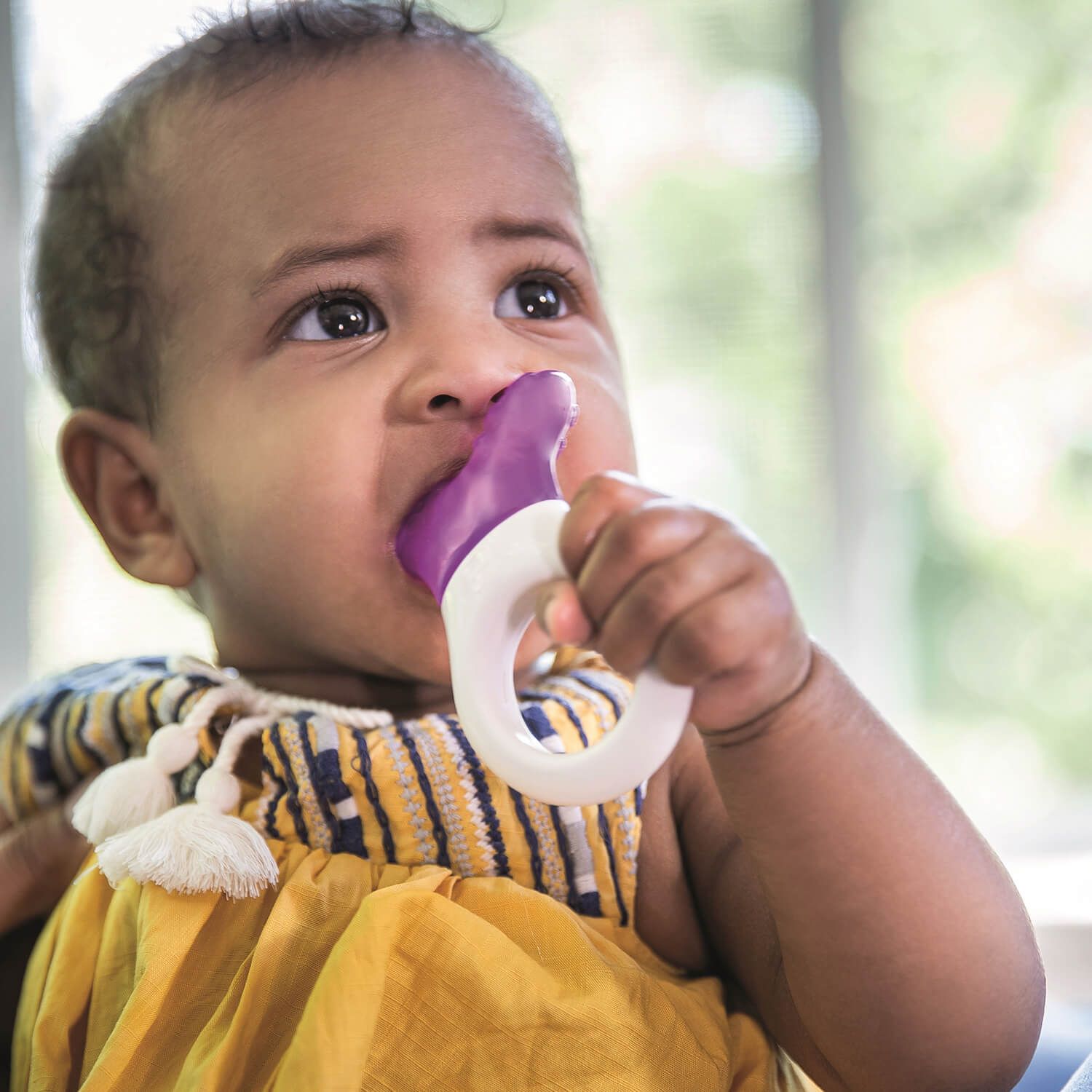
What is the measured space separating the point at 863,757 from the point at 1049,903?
2.73 feet

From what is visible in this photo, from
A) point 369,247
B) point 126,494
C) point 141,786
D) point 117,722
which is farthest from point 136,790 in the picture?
point 369,247

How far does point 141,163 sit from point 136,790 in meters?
0.37

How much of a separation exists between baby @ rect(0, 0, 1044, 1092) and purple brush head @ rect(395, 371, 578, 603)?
1.2 inches

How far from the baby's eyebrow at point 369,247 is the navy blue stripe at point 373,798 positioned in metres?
0.25

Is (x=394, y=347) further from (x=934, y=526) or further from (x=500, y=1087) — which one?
(x=934, y=526)

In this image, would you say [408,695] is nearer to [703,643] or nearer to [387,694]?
[387,694]

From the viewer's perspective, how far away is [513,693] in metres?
0.47

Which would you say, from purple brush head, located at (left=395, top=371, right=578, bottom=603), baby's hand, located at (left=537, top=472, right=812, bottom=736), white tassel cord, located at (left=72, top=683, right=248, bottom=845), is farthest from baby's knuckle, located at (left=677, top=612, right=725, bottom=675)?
white tassel cord, located at (left=72, top=683, right=248, bottom=845)

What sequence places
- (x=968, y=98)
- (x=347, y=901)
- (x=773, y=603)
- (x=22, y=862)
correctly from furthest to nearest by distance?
(x=968, y=98), (x=22, y=862), (x=347, y=901), (x=773, y=603)


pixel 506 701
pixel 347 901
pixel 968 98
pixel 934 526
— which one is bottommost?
pixel 934 526

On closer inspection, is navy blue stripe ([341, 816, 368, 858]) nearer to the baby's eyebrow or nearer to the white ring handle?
the white ring handle

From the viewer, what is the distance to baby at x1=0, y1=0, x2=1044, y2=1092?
48 centimetres

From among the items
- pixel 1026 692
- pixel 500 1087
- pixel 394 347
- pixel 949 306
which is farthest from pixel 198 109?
pixel 1026 692

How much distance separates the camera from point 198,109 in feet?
2.21
